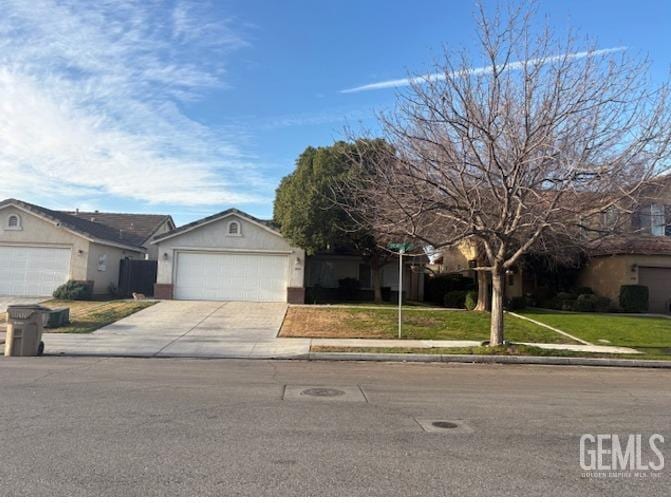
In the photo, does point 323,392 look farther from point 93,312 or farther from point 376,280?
point 376,280

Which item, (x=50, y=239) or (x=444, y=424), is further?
(x=50, y=239)

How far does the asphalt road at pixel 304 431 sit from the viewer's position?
4.61m

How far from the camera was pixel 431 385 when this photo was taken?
9.70 m

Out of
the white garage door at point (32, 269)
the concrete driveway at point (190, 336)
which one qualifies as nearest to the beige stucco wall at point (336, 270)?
the concrete driveway at point (190, 336)

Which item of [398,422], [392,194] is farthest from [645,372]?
[398,422]

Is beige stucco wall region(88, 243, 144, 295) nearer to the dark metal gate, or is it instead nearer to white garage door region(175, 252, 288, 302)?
the dark metal gate

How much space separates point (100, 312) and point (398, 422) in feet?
54.3

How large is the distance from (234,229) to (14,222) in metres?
10.4

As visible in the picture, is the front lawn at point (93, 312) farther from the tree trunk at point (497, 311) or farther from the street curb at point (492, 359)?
the tree trunk at point (497, 311)

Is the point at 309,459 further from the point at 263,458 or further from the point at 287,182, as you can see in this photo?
the point at 287,182

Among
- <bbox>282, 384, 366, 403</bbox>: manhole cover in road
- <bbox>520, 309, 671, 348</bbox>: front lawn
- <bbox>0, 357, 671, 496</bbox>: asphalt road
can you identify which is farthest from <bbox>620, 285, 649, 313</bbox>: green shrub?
<bbox>282, 384, 366, 403</bbox>: manhole cover in road

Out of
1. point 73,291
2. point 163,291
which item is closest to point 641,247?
point 163,291

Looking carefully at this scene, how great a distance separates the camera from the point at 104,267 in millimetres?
27906

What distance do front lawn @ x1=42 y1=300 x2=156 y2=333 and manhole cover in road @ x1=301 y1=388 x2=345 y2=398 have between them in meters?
10.5
